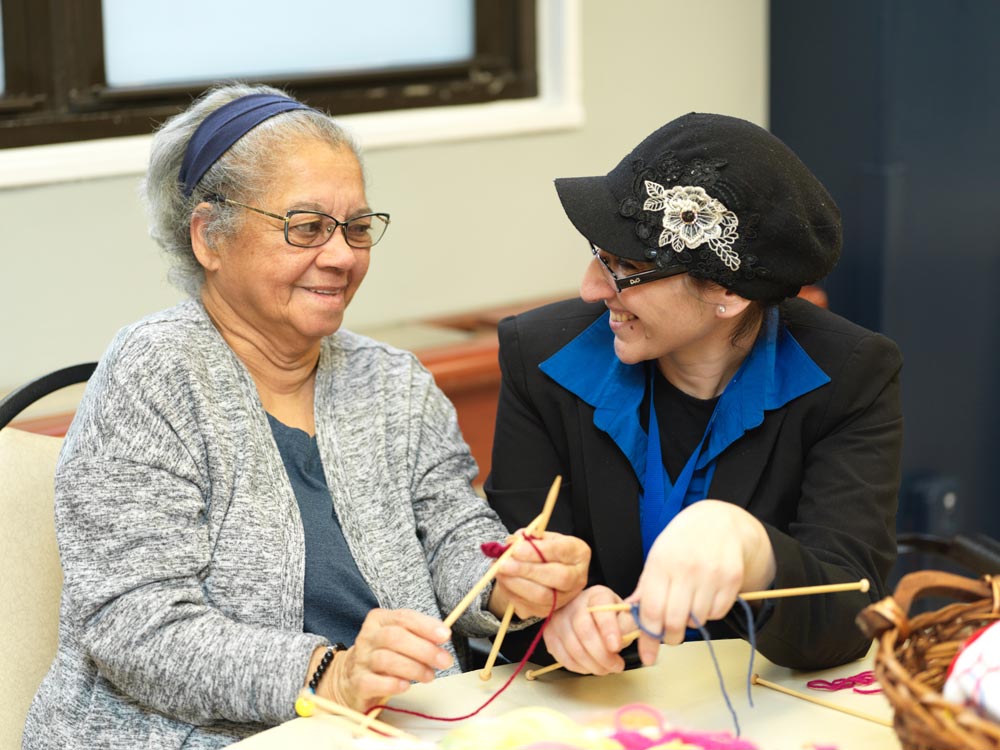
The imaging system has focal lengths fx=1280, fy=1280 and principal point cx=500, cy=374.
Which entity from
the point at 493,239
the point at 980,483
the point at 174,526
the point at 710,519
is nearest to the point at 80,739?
the point at 174,526

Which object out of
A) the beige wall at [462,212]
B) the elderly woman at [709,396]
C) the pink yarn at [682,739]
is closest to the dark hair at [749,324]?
the elderly woman at [709,396]

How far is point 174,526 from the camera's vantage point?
5.50 ft

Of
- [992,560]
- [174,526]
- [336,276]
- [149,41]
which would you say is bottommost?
[992,560]

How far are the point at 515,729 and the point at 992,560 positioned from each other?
4.44 feet

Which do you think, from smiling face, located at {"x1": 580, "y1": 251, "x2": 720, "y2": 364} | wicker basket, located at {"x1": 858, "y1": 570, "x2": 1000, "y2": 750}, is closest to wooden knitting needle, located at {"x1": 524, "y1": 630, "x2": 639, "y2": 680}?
wicker basket, located at {"x1": 858, "y1": 570, "x2": 1000, "y2": 750}

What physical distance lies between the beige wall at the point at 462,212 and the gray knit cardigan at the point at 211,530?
90 cm

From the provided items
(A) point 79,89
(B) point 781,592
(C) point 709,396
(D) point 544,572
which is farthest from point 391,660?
(A) point 79,89

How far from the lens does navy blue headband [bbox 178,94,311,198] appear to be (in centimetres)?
185

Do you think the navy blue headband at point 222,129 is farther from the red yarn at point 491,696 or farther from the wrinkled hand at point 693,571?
the wrinkled hand at point 693,571

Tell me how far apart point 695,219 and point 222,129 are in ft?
2.30

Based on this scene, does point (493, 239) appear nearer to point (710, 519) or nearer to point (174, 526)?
point (174, 526)

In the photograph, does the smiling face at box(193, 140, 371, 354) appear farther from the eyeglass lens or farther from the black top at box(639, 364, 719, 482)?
the black top at box(639, 364, 719, 482)

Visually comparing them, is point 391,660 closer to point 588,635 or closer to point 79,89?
point 588,635

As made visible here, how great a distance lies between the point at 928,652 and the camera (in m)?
1.29
